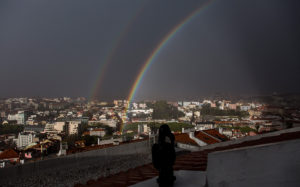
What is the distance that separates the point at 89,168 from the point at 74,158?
0.48m

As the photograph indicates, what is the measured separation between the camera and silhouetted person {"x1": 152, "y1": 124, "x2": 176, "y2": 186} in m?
2.27

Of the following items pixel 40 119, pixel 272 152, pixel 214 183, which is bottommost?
pixel 40 119

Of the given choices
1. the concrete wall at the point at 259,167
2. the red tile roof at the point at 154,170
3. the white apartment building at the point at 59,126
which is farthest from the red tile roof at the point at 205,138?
the white apartment building at the point at 59,126

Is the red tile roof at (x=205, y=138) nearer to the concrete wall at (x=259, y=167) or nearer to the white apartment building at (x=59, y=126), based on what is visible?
the concrete wall at (x=259, y=167)

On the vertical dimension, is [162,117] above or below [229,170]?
below

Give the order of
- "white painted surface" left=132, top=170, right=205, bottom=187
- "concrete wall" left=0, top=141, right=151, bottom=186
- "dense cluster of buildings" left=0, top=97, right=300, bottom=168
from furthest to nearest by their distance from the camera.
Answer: "dense cluster of buildings" left=0, top=97, right=300, bottom=168
"concrete wall" left=0, top=141, right=151, bottom=186
"white painted surface" left=132, top=170, right=205, bottom=187

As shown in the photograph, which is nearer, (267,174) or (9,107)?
(267,174)

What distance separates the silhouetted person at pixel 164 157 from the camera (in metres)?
2.27

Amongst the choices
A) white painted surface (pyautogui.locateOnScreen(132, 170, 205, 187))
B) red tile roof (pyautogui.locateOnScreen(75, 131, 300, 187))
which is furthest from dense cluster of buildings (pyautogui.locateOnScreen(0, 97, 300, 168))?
white painted surface (pyautogui.locateOnScreen(132, 170, 205, 187))

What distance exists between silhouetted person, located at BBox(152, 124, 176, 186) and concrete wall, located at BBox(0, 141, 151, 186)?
425 cm

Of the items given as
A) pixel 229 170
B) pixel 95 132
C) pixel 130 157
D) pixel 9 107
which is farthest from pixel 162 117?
pixel 229 170

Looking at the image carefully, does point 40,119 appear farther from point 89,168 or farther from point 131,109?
point 89,168

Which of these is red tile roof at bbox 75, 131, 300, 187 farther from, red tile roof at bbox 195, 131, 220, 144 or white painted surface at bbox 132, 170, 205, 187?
red tile roof at bbox 195, 131, 220, 144

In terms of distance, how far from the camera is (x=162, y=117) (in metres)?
91.4
